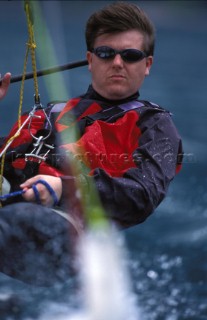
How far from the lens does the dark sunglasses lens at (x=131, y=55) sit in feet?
5.09

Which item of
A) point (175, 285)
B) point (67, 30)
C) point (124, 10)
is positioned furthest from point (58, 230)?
point (67, 30)

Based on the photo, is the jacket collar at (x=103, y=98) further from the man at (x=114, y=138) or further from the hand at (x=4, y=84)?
the hand at (x=4, y=84)

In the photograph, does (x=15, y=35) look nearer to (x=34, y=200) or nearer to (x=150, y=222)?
(x=150, y=222)

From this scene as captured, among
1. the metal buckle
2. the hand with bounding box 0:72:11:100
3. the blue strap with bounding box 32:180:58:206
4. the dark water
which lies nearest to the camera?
the blue strap with bounding box 32:180:58:206

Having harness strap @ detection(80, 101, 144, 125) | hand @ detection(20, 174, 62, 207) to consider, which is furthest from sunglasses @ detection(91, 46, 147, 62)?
hand @ detection(20, 174, 62, 207)

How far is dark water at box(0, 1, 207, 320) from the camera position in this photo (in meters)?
1.87

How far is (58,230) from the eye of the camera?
4.42 feet

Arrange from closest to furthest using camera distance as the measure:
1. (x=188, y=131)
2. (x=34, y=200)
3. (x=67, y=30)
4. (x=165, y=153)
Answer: (x=34, y=200), (x=165, y=153), (x=188, y=131), (x=67, y=30)

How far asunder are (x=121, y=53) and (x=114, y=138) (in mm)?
196

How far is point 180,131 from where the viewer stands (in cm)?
374

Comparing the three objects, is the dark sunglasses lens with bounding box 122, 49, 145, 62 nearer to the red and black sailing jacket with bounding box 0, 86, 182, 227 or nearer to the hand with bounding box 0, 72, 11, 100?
the red and black sailing jacket with bounding box 0, 86, 182, 227

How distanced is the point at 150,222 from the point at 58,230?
1514 millimetres

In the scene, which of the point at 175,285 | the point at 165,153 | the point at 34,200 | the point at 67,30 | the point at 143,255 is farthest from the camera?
the point at 67,30

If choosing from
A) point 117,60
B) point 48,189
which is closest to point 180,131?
point 117,60
